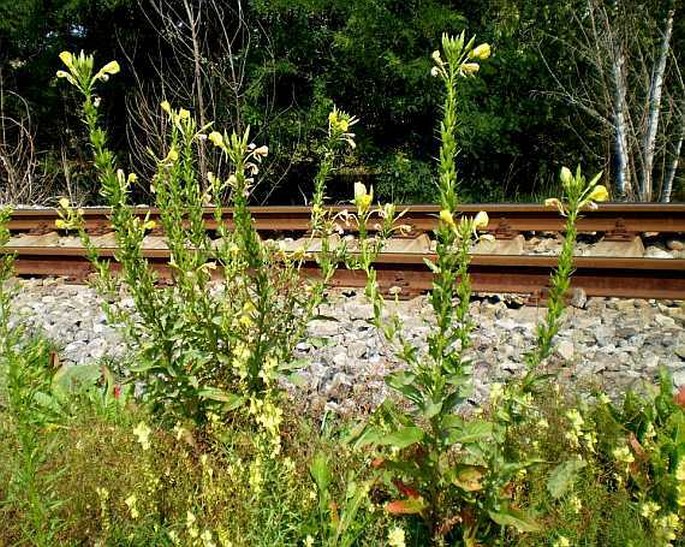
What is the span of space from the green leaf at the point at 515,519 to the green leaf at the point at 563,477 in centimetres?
26

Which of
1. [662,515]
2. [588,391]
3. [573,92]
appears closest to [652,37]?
[573,92]

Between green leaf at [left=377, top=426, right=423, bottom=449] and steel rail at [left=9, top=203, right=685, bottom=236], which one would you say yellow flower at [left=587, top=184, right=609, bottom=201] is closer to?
green leaf at [left=377, top=426, right=423, bottom=449]

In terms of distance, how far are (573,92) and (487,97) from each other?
1.54 meters

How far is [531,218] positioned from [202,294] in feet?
15.8

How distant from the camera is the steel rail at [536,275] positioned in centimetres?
527

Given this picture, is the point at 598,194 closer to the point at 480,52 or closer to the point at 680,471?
the point at 480,52

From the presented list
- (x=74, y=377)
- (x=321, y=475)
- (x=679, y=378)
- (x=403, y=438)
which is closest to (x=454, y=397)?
(x=403, y=438)

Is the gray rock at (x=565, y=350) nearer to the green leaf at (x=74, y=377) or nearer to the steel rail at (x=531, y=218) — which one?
the steel rail at (x=531, y=218)

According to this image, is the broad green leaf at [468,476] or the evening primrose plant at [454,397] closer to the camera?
the evening primrose plant at [454,397]

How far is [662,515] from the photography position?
2.47m

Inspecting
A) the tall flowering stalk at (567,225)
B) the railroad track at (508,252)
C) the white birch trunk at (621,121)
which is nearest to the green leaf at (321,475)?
the tall flowering stalk at (567,225)

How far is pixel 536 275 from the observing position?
18.3 ft

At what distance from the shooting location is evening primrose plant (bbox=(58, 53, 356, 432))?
2.76 metres

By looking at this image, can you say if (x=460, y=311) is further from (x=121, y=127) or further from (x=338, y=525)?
(x=121, y=127)
